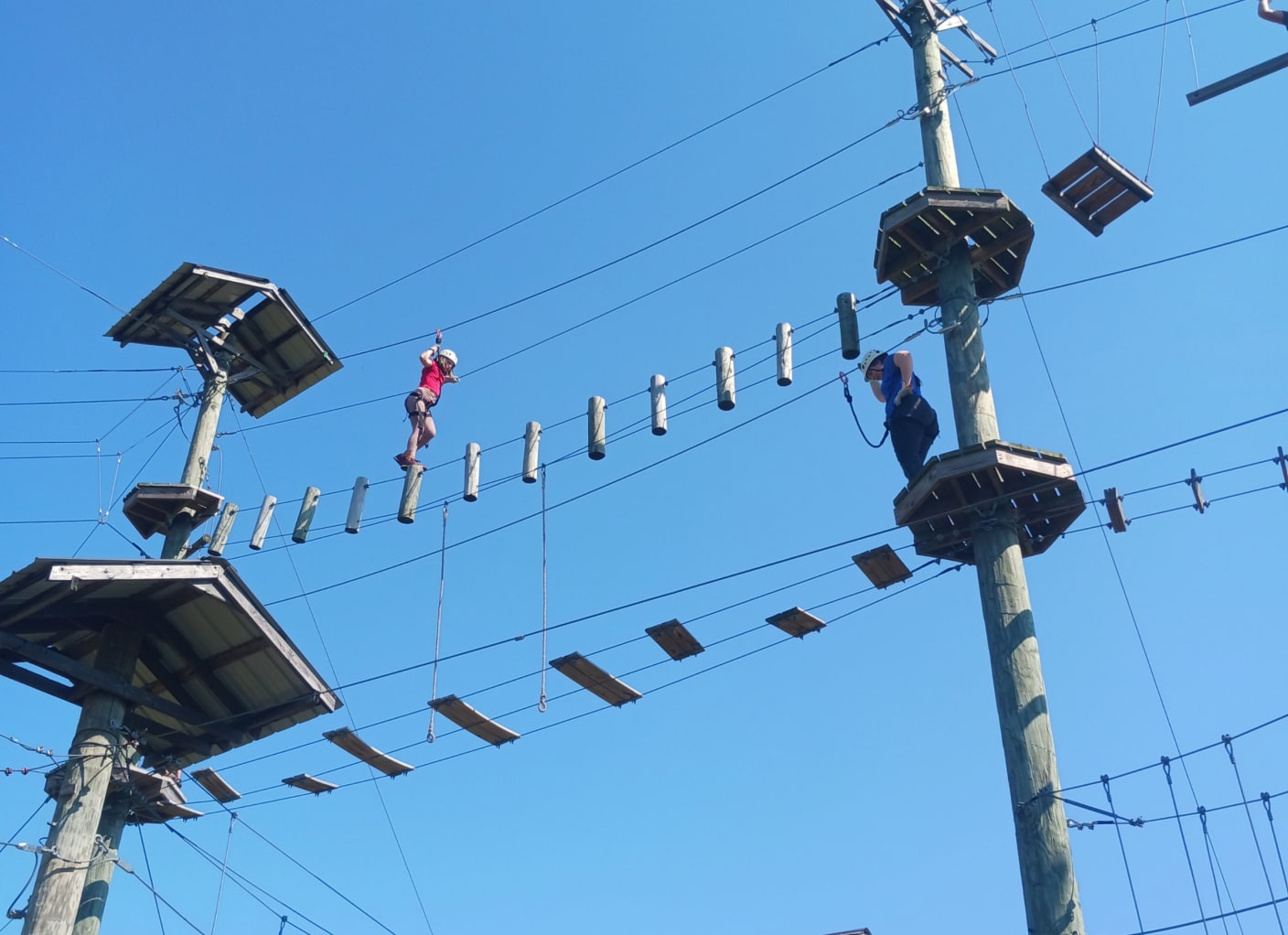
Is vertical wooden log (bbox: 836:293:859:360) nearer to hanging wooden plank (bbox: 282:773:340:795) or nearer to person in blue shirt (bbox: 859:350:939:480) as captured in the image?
person in blue shirt (bbox: 859:350:939:480)

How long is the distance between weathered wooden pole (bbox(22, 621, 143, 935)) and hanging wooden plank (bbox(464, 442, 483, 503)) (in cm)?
396

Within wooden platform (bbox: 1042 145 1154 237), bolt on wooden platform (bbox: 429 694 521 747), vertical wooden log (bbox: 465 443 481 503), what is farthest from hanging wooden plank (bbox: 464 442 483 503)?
wooden platform (bbox: 1042 145 1154 237)

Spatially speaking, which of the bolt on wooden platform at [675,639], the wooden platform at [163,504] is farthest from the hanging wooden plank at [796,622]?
the wooden platform at [163,504]

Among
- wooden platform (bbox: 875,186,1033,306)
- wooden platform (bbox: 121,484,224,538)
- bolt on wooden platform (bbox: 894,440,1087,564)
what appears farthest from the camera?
wooden platform (bbox: 121,484,224,538)

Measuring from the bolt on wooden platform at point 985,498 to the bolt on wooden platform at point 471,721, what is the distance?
219 inches

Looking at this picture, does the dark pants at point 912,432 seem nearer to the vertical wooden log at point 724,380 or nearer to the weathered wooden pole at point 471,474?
the vertical wooden log at point 724,380

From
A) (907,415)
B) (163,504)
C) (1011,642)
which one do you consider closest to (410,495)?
(163,504)

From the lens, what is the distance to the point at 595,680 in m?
13.4

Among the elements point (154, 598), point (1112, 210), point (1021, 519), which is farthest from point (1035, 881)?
point (154, 598)

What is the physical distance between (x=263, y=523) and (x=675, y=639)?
20.9 feet

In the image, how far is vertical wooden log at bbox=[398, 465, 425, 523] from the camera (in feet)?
49.2

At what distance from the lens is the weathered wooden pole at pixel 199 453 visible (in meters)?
14.2

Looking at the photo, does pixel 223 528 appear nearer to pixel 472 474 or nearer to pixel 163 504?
pixel 163 504

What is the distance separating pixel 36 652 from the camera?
1302 cm
